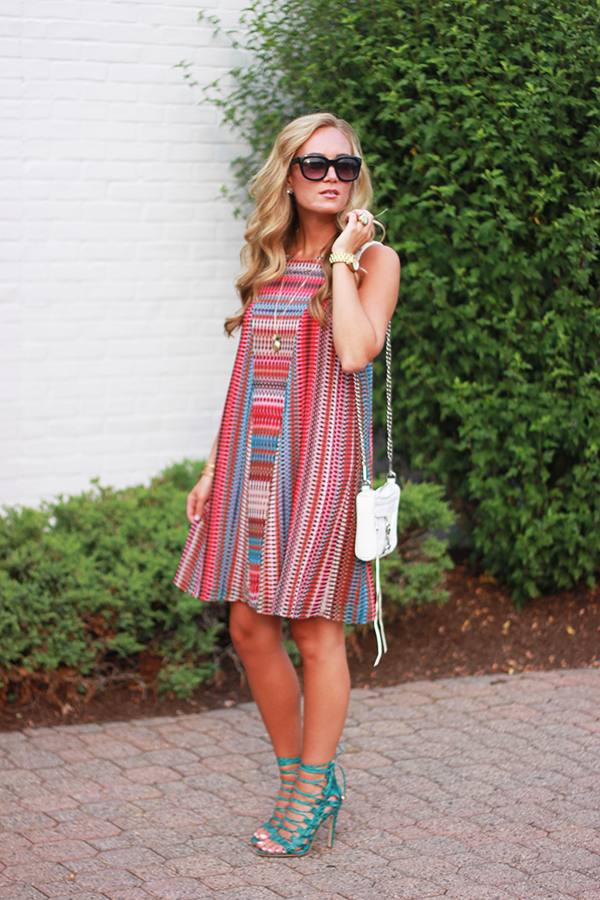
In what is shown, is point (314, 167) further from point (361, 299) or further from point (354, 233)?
point (361, 299)

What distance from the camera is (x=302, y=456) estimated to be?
9.02ft

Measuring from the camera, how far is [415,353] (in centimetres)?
476

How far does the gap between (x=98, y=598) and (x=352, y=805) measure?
4.32 ft

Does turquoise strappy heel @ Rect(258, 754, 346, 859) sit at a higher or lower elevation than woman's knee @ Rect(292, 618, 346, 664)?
lower

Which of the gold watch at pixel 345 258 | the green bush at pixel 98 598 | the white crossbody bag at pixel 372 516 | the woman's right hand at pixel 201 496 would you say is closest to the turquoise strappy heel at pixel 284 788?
the white crossbody bag at pixel 372 516

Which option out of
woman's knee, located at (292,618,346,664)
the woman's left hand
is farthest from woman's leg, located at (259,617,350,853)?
the woman's left hand

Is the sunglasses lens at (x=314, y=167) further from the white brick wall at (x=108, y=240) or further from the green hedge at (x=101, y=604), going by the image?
the white brick wall at (x=108, y=240)

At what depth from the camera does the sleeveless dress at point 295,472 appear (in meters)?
2.73

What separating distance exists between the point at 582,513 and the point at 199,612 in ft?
6.14

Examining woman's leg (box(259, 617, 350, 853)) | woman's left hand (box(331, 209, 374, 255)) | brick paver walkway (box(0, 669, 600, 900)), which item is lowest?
brick paver walkway (box(0, 669, 600, 900))

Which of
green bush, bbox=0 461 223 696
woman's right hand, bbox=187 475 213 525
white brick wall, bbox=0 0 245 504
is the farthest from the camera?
white brick wall, bbox=0 0 245 504

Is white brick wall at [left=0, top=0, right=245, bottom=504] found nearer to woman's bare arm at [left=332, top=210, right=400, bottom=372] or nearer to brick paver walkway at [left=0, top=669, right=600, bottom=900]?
brick paver walkway at [left=0, top=669, right=600, bottom=900]

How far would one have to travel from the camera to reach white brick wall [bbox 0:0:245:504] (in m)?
4.78

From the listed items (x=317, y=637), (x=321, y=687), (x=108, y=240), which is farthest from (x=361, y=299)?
(x=108, y=240)
